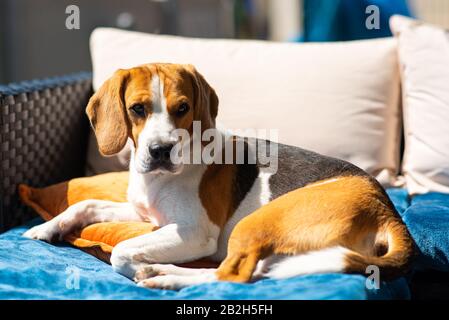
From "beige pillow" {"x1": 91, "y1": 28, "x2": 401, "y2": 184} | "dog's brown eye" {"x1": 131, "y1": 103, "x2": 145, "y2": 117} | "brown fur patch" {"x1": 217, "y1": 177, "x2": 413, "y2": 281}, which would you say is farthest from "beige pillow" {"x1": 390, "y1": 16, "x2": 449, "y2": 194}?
"dog's brown eye" {"x1": 131, "y1": 103, "x2": 145, "y2": 117}

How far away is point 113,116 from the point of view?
2.68m

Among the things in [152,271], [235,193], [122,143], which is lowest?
[152,271]

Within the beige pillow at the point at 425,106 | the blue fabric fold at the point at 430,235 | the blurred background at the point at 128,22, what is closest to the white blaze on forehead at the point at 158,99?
the blue fabric fold at the point at 430,235

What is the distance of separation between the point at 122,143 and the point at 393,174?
1399 millimetres

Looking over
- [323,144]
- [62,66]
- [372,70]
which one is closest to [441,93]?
[372,70]

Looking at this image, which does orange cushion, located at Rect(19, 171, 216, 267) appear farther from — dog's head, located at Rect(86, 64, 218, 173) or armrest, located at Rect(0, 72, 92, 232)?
dog's head, located at Rect(86, 64, 218, 173)

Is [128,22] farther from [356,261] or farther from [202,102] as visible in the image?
[356,261]

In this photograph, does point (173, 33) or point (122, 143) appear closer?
point (122, 143)

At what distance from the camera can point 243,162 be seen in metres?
2.85

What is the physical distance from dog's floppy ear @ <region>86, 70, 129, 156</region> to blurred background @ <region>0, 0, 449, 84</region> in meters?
2.07

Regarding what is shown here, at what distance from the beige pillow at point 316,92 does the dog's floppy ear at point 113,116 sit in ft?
2.55

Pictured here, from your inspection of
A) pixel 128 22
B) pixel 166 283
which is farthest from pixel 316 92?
pixel 128 22

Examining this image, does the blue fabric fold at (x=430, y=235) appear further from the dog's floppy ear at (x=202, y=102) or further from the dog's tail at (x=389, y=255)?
the dog's floppy ear at (x=202, y=102)

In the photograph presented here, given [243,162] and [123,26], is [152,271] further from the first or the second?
[123,26]
